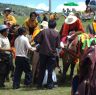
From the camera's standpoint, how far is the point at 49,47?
36.2ft

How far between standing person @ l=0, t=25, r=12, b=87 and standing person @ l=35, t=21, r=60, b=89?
0.80m

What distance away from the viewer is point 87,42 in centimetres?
1062

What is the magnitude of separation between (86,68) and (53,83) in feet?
24.2

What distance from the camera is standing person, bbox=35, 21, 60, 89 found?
1101cm

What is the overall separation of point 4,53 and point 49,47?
3.95ft

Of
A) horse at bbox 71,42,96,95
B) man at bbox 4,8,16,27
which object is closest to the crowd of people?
man at bbox 4,8,16,27

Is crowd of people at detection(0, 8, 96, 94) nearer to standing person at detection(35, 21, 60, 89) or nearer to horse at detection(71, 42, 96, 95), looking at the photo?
standing person at detection(35, 21, 60, 89)

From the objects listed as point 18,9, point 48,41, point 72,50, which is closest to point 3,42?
point 48,41

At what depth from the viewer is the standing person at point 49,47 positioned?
11008 mm

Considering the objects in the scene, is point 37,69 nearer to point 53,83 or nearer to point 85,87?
point 53,83

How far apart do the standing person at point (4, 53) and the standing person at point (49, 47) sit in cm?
80

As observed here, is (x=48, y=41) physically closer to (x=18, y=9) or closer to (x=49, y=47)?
(x=49, y=47)

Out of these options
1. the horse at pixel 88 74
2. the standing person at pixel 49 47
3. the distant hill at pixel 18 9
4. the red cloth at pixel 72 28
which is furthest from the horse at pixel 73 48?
the distant hill at pixel 18 9

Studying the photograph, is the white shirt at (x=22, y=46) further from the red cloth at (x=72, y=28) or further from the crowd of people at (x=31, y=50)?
the red cloth at (x=72, y=28)
